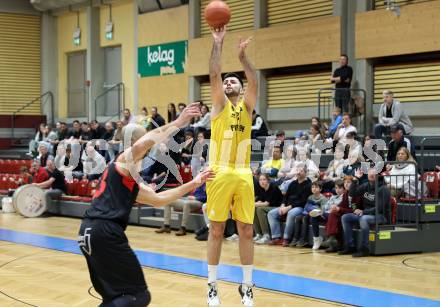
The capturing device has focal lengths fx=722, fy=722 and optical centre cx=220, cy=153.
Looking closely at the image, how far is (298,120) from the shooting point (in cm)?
1722

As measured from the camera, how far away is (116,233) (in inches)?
187

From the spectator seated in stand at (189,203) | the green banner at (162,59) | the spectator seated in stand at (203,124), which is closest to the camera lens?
the spectator seated in stand at (189,203)

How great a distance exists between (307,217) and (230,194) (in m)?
4.83

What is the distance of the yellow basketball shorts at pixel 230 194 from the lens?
6547mm

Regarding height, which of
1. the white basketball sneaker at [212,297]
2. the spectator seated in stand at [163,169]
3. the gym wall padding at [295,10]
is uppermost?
the gym wall padding at [295,10]

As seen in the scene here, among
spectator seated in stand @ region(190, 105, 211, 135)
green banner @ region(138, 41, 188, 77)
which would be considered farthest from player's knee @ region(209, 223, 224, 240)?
green banner @ region(138, 41, 188, 77)

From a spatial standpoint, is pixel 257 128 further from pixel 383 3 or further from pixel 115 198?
pixel 115 198

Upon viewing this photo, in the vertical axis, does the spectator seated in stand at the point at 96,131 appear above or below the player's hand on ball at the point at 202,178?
above

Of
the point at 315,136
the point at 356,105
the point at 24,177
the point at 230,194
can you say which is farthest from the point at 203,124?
→ the point at 230,194

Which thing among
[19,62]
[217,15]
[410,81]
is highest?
[19,62]

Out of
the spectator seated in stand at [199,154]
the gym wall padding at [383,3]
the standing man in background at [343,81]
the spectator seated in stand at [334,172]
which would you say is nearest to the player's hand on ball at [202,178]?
the spectator seated in stand at [334,172]

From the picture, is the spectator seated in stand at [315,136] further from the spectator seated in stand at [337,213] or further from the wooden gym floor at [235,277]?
Result: the wooden gym floor at [235,277]

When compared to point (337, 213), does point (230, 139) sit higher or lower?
higher

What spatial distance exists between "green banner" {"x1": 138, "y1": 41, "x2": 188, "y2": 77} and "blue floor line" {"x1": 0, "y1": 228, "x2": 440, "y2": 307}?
33.0 ft
